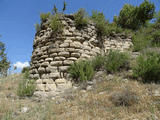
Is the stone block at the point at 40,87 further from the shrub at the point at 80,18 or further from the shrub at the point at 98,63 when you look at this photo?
the shrub at the point at 80,18

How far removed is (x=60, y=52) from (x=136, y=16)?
11390 mm

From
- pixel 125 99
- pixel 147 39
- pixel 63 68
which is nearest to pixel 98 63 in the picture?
pixel 63 68

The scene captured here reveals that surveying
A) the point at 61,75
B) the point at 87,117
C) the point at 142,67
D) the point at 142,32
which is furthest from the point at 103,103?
the point at 142,32

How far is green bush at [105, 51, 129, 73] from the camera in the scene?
4.05 meters

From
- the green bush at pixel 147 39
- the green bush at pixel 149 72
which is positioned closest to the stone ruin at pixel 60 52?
the green bush at pixel 149 72

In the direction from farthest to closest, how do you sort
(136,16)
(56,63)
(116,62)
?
(136,16), (56,63), (116,62)

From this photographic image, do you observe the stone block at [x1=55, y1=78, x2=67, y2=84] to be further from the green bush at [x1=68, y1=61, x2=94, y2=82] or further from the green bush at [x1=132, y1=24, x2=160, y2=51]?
the green bush at [x1=132, y1=24, x2=160, y2=51]

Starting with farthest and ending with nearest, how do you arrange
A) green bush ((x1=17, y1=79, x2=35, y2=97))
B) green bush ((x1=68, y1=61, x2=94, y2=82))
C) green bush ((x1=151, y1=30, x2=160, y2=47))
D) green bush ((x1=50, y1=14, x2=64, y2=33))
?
1. green bush ((x1=151, y1=30, x2=160, y2=47))
2. green bush ((x1=50, y1=14, x2=64, y2=33))
3. green bush ((x1=68, y1=61, x2=94, y2=82))
4. green bush ((x1=17, y1=79, x2=35, y2=97))

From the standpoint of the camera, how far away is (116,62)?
411 centimetres

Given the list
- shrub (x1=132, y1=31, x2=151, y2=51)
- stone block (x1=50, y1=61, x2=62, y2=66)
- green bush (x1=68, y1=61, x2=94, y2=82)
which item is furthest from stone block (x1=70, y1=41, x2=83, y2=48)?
shrub (x1=132, y1=31, x2=151, y2=51)

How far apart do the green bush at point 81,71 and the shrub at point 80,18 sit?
1828 millimetres

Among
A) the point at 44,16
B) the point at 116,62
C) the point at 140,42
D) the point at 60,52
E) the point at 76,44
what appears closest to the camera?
the point at 116,62

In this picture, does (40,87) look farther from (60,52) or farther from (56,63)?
(60,52)

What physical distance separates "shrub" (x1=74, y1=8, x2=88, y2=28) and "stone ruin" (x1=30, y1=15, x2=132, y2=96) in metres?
0.17
